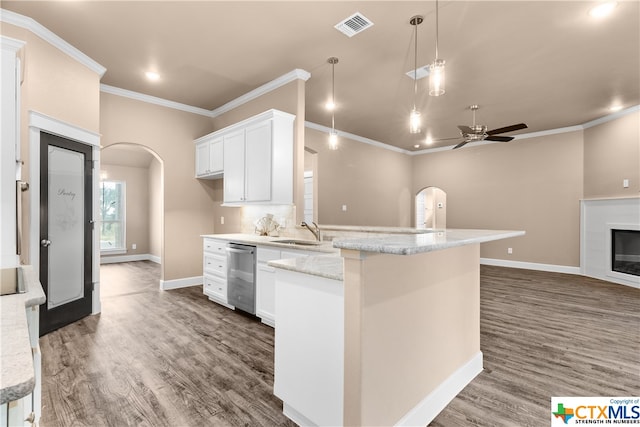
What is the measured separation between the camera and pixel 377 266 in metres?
1.53

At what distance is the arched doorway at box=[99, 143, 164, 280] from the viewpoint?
776cm

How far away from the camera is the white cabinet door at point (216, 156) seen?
186 inches

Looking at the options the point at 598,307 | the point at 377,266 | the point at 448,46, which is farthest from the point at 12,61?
the point at 598,307

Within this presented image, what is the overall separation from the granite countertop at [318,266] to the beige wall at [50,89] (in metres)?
2.84

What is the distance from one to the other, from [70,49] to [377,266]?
4084mm

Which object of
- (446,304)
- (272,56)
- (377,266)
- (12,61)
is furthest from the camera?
(272,56)

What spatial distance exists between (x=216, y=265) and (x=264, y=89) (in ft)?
8.22

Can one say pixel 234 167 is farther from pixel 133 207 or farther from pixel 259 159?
pixel 133 207

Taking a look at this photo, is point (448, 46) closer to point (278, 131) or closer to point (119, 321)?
point (278, 131)

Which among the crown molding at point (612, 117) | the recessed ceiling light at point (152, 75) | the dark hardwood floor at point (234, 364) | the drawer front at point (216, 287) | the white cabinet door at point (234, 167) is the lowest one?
the dark hardwood floor at point (234, 364)

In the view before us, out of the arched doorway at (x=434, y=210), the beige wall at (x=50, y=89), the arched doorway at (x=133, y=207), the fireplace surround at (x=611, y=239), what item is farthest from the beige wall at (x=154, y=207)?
the fireplace surround at (x=611, y=239)

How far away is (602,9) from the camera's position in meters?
2.75

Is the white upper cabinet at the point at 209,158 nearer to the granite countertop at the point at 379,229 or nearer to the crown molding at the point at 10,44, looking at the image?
the granite countertop at the point at 379,229

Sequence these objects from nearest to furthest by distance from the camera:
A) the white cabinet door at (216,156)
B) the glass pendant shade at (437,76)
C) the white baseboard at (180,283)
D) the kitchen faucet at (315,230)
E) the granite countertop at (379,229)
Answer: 1. the glass pendant shade at (437,76)
2. the granite countertop at (379,229)
3. the kitchen faucet at (315,230)
4. the white cabinet door at (216,156)
5. the white baseboard at (180,283)
